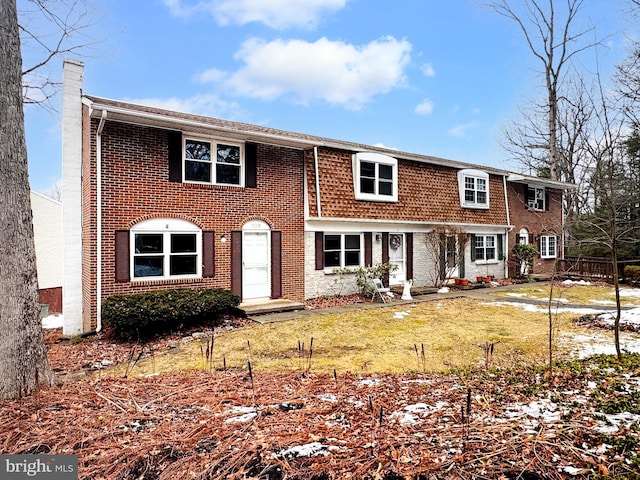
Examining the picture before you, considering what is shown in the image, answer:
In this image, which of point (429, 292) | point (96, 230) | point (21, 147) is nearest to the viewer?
point (21, 147)

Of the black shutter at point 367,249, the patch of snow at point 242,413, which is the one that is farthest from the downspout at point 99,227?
the black shutter at point 367,249

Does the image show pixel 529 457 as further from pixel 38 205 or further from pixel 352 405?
pixel 38 205

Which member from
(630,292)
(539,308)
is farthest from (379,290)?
(630,292)

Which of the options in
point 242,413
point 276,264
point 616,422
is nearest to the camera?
point 616,422

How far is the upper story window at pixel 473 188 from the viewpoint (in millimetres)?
16922

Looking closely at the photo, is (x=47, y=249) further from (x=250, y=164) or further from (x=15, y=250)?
(x=15, y=250)

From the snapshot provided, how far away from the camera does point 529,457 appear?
2.35 meters

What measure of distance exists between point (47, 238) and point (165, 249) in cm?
1031

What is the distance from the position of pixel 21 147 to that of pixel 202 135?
6.39m

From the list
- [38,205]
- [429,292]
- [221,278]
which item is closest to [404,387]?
[221,278]

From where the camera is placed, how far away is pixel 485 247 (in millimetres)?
18250

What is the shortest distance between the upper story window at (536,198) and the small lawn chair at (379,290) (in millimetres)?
11633

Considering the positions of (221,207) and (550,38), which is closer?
(221,207)

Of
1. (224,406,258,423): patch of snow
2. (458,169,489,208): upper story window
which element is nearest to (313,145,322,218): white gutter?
(458,169,489,208): upper story window
